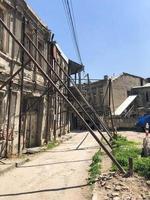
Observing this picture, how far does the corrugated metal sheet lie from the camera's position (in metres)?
47.2

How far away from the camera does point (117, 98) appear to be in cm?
4975

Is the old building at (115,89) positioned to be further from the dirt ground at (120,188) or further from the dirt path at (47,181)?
the dirt ground at (120,188)

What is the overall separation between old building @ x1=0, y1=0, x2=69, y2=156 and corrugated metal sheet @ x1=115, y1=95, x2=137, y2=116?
26143 mm

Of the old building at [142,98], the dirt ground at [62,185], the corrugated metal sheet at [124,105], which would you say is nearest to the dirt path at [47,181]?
the dirt ground at [62,185]

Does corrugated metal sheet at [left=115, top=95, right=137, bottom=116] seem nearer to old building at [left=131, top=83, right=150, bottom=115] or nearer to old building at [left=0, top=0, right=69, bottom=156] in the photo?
old building at [left=131, top=83, right=150, bottom=115]

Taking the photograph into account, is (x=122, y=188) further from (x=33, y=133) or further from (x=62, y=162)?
(x=33, y=133)

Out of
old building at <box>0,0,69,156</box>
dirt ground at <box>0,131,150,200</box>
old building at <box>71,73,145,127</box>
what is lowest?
dirt ground at <box>0,131,150,200</box>

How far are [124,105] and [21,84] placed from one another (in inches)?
1380

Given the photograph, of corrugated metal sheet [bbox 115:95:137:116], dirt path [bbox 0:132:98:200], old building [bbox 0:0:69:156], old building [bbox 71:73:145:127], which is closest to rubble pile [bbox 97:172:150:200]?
dirt path [bbox 0:132:98:200]

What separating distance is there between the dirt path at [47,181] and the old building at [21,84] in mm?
2318

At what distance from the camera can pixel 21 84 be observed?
1498 cm

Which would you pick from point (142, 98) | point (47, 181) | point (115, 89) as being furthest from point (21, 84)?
point (142, 98)

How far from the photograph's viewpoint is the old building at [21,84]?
13891mm

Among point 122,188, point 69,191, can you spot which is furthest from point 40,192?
point 122,188
